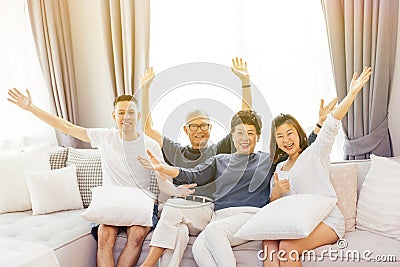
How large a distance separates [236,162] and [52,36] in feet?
6.47

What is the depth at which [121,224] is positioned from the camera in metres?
2.40

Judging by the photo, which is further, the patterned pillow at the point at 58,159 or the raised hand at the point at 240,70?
the patterned pillow at the point at 58,159

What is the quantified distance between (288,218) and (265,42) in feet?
4.92

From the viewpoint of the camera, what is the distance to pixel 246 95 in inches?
105

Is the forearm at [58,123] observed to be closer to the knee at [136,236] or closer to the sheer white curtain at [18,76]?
the knee at [136,236]

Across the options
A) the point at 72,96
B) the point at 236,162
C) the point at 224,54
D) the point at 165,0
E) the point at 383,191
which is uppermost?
the point at 165,0

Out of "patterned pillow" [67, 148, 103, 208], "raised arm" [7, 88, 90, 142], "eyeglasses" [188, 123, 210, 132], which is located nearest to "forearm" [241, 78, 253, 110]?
"eyeglasses" [188, 123, 210, 132]

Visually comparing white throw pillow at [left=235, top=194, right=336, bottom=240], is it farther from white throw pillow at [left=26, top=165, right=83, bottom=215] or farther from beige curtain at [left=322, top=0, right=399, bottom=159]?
white throw pillow at [left=26, top=165, right=83, bottom=215]

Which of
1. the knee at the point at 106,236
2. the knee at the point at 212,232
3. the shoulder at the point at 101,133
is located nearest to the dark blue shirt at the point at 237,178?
the knee at the point at 212,232

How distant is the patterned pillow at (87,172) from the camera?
2971 mm

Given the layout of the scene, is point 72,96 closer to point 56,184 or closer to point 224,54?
point 56,184

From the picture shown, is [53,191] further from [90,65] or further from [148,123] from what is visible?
[90,65]

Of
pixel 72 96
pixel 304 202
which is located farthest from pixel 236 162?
pixel 72 96

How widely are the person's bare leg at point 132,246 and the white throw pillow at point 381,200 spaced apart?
111 cm
